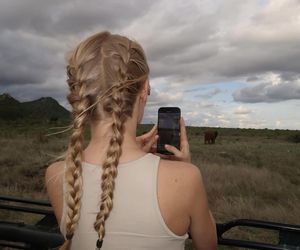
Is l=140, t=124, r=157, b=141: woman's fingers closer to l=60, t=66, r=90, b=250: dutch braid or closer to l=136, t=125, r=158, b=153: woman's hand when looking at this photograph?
l=136, t=125, r=158, b=153: woman's hand

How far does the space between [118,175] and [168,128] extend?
55cm

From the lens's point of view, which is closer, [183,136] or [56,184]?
[56,184]

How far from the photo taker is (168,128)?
2.11 meters

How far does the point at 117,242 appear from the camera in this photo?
1607mm

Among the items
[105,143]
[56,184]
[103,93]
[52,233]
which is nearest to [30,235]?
[52,233]

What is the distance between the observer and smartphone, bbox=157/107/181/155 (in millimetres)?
2033

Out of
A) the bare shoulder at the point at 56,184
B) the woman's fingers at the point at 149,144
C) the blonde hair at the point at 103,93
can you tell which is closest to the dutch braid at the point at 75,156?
the blonde hair at the point at 103,93

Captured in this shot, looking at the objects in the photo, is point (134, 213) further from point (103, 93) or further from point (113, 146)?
point (103, 93)

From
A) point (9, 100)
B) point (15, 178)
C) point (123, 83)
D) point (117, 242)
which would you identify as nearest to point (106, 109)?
point (123, 83)

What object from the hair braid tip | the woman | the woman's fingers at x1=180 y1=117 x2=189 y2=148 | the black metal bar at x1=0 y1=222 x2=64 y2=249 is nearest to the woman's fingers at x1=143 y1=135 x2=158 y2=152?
the woman's fingers at x1=180 y1=117 x2=189 y2=148

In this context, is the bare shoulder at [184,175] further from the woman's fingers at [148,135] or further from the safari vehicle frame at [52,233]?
the safari vehicle frame at [52,233]

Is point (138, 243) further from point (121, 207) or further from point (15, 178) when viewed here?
point (15, 178)

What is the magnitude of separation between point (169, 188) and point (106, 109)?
1.20ft

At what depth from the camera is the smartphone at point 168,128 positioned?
2033 millimetres
